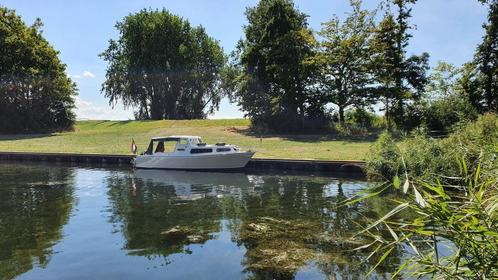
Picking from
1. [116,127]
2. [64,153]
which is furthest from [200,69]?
[64,153]

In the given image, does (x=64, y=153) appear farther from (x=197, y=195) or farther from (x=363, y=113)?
(x=363, y=113)

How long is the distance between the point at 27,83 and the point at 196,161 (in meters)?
36.7

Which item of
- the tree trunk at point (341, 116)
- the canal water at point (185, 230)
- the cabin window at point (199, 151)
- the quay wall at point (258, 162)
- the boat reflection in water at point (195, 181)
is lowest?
the canal water at point (185, 230)

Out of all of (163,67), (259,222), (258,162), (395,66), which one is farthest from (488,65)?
(163,67)

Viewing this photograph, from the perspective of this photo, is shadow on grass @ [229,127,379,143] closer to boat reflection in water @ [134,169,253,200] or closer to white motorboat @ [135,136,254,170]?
white motorboat @ [135,136,254,170]

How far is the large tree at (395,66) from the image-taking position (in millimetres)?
41875

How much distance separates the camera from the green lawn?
30812mm

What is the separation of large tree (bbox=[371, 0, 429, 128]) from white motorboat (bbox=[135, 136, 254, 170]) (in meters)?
19.9

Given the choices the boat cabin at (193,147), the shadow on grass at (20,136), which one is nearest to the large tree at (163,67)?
the shadow on grass at (20,136)

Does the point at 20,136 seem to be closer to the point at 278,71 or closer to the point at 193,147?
the point at 278,71

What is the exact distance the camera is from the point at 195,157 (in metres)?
28.0

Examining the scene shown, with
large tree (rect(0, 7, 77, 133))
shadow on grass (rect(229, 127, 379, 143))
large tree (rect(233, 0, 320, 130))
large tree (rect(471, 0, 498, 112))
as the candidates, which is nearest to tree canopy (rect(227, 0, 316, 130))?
large tree (rect(233, 0, 320, 130))

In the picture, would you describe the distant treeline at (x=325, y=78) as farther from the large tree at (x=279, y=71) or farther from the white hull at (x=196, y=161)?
the white hull at (x=196, y=161)

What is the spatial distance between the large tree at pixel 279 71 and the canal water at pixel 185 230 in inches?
886
